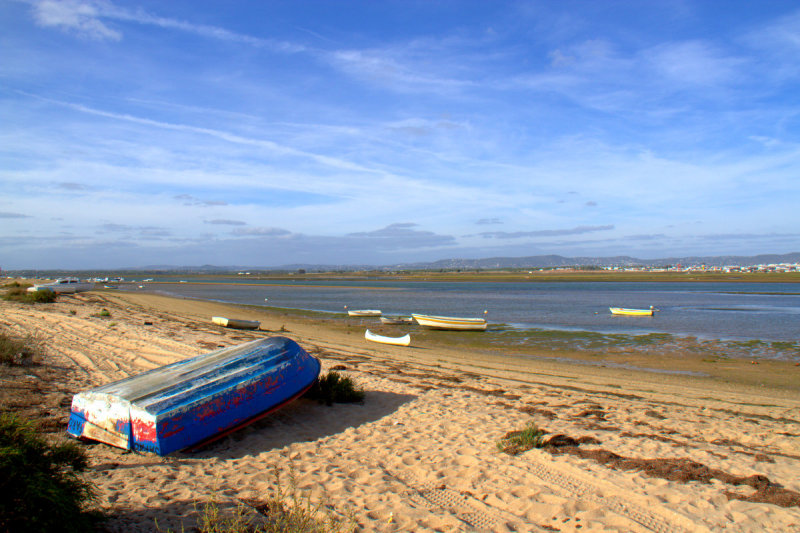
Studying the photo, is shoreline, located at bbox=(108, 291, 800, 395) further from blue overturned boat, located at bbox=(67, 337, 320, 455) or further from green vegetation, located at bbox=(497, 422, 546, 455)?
blue overturned boat, located at bbox=(67, 337, 320, 455)

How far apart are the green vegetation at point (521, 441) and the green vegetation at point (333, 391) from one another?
3.08 meters

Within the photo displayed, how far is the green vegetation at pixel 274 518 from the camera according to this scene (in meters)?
3.71

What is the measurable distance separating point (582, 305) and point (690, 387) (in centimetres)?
3030

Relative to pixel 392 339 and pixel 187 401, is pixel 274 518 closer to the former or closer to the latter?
pixel 187 401

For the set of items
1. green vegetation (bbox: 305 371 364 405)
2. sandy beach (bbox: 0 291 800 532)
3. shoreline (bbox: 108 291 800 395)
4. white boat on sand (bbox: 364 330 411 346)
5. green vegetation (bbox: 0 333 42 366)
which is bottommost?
shoreline (bbox: 108 291 800 395)

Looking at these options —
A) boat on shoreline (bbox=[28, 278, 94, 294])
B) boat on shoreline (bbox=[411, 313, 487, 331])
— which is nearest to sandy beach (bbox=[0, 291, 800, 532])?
boat on shoreline (bbox=[411, 313, 487, 331])

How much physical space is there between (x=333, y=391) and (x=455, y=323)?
58.7ft

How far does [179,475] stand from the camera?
5.39m

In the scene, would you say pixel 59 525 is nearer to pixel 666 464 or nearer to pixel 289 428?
pixel 289 428

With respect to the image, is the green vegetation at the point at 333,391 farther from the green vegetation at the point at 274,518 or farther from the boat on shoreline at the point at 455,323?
the boat on shoreline at the point at 455,323

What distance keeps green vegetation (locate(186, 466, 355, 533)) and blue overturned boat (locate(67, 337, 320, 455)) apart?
1567 millimetres

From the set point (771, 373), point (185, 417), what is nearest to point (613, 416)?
point (185, 417)

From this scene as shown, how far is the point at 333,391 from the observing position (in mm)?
8867

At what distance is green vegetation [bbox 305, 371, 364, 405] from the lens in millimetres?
8789
